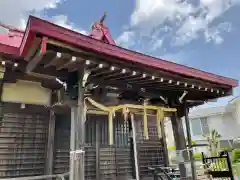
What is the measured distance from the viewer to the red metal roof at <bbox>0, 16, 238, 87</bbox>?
8.37 ft

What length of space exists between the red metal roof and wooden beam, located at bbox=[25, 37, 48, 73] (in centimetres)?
11

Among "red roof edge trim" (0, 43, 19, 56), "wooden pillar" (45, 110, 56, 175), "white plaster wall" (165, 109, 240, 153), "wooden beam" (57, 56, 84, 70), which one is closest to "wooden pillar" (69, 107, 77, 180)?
"wooden beam" (57, 56, 84, 70)

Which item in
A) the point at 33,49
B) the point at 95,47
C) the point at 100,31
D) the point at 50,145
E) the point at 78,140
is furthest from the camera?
the point at 100,31

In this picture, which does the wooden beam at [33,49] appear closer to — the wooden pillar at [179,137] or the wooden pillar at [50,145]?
the wooden pillar at [50,145]

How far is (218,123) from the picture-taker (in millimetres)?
19641

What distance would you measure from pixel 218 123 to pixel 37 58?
20070mm

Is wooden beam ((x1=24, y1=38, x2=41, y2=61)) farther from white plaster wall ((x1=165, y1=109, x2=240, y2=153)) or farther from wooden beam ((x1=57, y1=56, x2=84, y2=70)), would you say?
white plaster wall ((x1=165, y1=109, x2=240, y2=153))

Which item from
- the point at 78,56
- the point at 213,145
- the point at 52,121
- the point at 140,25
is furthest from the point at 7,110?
the point at 140,25

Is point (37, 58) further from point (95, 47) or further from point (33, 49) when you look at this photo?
point (95, 47)

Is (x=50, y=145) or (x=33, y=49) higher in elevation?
(x=33, y=49)

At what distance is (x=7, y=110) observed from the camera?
3744 mm

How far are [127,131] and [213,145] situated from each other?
31.0 ft

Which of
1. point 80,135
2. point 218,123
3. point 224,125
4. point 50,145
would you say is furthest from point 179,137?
point 224,125

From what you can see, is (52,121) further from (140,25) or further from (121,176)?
(140,25)
